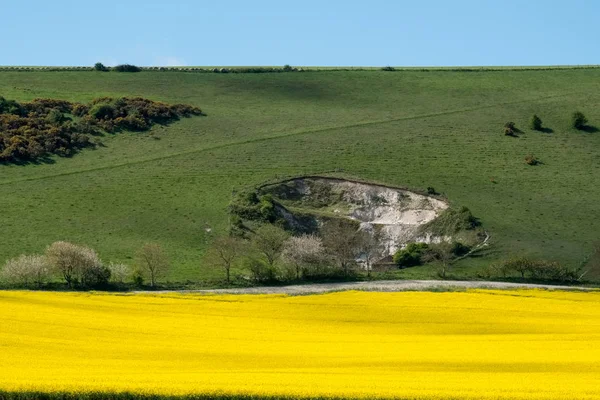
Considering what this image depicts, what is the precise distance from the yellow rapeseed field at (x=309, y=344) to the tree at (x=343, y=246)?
15482 millimetres

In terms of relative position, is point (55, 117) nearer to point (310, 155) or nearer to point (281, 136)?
point (281, 136)

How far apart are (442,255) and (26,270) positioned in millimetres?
33941

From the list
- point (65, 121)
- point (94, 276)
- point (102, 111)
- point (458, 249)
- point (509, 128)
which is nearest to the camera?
point (94, 276)

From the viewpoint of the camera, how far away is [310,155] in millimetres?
111938

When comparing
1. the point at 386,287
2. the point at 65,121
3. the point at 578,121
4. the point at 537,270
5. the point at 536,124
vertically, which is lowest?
the point at 386,287

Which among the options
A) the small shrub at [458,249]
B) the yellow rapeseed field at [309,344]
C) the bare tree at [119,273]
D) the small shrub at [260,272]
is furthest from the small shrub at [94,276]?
the small shrub at [458,249]

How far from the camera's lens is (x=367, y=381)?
115ft

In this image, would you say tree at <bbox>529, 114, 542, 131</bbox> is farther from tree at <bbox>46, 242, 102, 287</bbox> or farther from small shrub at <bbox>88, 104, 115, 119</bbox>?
Answer: tree at <bbox>46, 242, 102, 287</bbox>

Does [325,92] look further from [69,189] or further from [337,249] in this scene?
[337,249]

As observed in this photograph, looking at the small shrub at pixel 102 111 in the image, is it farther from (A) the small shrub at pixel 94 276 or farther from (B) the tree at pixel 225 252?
(A) the small shrub at pixel 94 276

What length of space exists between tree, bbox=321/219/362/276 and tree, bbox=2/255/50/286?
2345 cm

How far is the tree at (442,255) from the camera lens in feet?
269

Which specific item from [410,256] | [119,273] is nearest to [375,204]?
[410,256]

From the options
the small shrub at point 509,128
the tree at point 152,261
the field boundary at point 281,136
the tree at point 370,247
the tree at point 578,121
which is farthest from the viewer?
the tree at point 578,121
